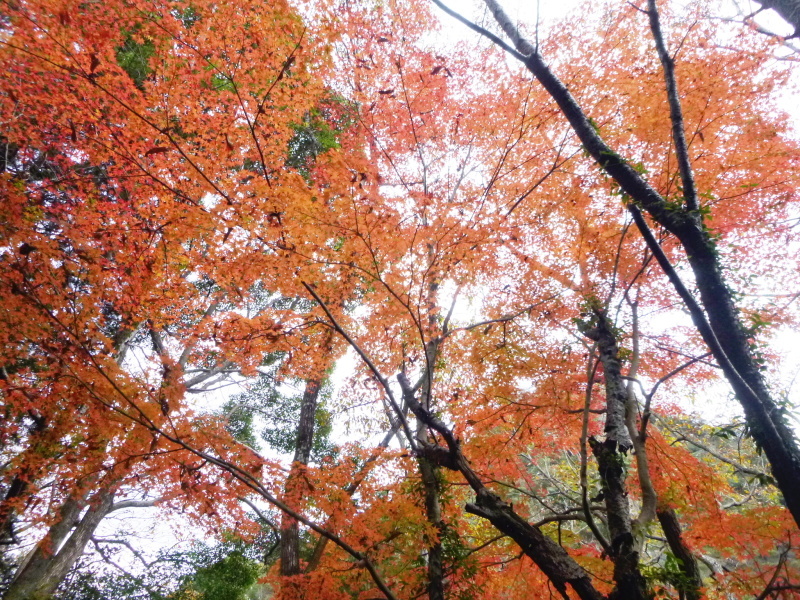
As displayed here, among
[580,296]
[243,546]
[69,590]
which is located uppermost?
[580,296]

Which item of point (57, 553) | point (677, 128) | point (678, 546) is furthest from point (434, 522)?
point (57, 553)

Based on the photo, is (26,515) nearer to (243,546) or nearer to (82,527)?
(82,527)

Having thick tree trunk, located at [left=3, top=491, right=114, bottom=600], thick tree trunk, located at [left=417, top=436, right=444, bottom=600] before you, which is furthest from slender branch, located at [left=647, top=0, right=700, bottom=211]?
thick tree trunk, located at [left=3, top=491, right=114, bottom=600]

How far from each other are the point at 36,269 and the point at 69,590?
6.28 meters

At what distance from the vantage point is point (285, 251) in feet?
13.4

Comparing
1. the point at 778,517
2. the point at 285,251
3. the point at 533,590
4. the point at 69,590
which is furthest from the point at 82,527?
the point at 778,517

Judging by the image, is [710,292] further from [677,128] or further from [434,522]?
[434,522]

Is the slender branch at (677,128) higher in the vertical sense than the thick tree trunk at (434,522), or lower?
higher

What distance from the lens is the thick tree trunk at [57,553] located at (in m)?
5.73

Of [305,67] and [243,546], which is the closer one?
[305,67]

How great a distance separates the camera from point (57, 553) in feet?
20.1

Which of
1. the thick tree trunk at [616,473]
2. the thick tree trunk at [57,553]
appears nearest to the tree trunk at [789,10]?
the thick tree trunk at [616,473]

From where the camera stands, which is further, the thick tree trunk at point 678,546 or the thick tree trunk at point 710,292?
the thick tree trunk at point 678,546

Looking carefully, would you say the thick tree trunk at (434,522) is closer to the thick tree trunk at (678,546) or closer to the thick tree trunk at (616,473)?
the thick tree trunk at (616,473)
